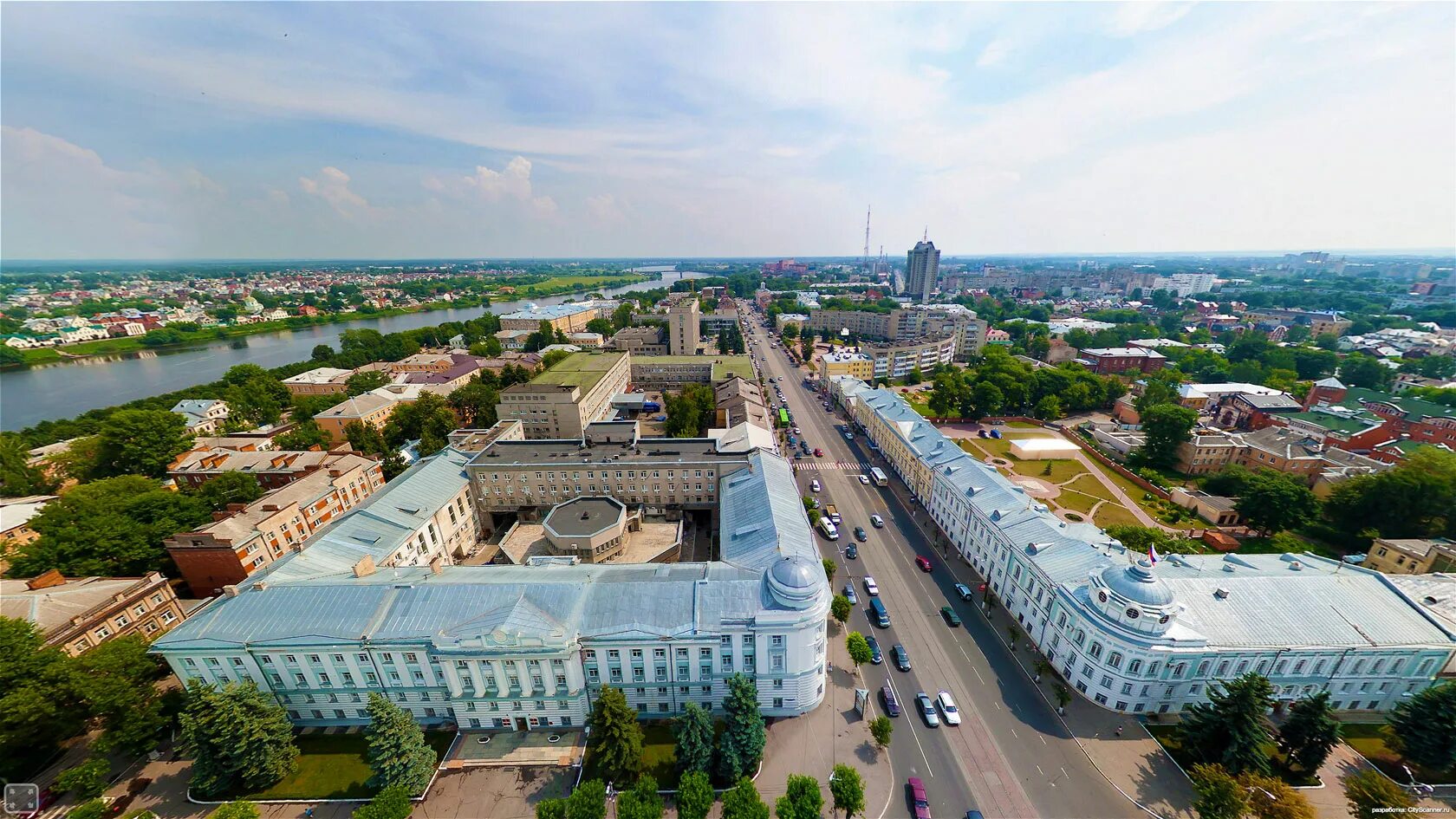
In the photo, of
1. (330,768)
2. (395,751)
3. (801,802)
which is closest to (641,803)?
(801,802)

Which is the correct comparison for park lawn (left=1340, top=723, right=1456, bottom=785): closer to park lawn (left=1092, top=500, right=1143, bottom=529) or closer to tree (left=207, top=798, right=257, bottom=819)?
park lawn (left=1092, top=500, right=1143, bottom=529)

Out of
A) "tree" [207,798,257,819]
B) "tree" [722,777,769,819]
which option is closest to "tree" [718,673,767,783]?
"tree" [722,777,769,819]

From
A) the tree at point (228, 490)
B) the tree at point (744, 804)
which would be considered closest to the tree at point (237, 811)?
the tree at point (744, 804)

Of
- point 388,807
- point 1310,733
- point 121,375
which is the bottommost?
point 121,375

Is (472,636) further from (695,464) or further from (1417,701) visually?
(1417,701)

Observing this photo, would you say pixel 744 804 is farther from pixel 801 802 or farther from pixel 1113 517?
pixel 1113 517

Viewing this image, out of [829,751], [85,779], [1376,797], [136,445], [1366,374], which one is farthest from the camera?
[1366,374]

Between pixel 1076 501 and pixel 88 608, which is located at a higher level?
pixel 88 608
